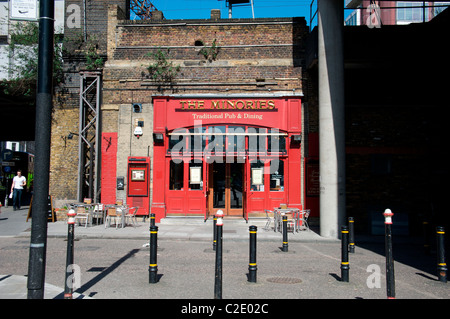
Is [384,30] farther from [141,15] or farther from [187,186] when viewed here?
[141,15]

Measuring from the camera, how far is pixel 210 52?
17.0m

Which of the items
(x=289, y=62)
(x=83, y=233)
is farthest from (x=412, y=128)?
(x=83, y=233)

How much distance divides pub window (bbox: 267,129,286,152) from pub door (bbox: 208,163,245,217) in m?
1.45

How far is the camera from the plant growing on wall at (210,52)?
16.9 metres

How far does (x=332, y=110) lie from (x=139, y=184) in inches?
323

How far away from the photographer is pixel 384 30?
586 inches

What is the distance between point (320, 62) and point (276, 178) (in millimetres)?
5060

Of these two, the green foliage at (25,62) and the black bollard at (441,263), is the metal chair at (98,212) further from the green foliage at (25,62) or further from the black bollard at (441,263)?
the black bollard at (441,263)

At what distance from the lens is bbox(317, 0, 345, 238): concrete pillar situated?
13648 mm

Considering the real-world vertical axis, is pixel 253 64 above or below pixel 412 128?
above

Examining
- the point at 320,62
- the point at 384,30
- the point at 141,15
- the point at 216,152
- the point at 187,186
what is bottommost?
the point at 187,186

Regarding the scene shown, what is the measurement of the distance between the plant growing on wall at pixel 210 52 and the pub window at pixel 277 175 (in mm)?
5031

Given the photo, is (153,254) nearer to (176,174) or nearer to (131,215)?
(131,215)

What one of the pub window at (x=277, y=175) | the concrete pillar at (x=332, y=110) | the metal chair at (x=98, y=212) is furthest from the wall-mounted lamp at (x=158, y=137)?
the concrete pillar at (x=332, y=110)
